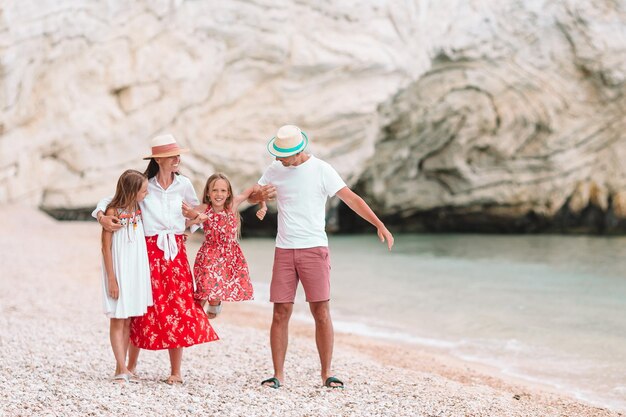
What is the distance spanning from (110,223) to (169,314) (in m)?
0.59

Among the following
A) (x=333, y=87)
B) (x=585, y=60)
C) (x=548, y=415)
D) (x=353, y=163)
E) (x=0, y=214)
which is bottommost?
(x=548, y=415)

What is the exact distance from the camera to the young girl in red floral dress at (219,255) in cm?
448

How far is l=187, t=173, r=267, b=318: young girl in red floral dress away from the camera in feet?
14.7

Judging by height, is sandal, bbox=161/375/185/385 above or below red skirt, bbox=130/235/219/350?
below

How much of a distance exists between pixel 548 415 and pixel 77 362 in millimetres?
2759

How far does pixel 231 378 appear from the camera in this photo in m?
4.72

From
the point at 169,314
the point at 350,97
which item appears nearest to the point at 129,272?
the point at 169,314

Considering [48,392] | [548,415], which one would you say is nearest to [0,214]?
[48,392]

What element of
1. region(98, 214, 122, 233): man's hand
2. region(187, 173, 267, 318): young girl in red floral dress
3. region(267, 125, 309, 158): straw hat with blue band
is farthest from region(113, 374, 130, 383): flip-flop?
region(267, 125, 309, 158): straw hat with blue band

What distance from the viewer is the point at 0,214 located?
41.9 ft

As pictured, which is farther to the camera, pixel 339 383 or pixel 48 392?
pixel 339 383

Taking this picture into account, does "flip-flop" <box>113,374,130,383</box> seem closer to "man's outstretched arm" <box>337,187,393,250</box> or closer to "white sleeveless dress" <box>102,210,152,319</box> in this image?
"white sleeveless dress" <box>102,210,152,319</box>

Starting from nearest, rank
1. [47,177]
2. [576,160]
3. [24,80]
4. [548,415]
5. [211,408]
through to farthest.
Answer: [211,408]
[548,415]
[24,80]
[47,177]
[576,160]

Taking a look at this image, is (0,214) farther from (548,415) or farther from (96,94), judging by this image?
(548,415)
